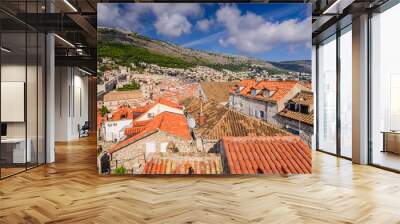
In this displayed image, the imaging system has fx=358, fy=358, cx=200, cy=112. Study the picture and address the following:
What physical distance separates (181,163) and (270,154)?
4.87 ft

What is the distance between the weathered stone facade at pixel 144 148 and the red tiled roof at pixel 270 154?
0.73 meters

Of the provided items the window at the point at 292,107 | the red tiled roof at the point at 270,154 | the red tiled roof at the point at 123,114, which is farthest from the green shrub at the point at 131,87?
the window at the point at 292,107

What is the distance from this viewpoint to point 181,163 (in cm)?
596

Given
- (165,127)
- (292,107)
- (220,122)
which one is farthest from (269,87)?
(165,127)

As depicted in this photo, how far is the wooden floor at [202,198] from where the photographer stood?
12.3ft

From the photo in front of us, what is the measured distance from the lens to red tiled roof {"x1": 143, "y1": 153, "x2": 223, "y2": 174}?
5938mm

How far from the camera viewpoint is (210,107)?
6000mm

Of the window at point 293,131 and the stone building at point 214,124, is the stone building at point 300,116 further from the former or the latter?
the stone building at point 214,124

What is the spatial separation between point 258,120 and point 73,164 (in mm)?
4124

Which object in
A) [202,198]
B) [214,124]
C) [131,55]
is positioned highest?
[131,55]

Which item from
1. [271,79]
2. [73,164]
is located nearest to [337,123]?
[271,79]

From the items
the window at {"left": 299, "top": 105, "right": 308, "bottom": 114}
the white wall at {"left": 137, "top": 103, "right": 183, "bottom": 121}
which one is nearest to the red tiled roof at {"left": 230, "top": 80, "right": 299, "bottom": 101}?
the window at {"left": 299, "top": 105, "right": 308, "bottom": 114}

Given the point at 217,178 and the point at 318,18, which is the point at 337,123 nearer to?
the point at 318,18

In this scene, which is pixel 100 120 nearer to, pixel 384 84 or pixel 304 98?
pixel 304 98
